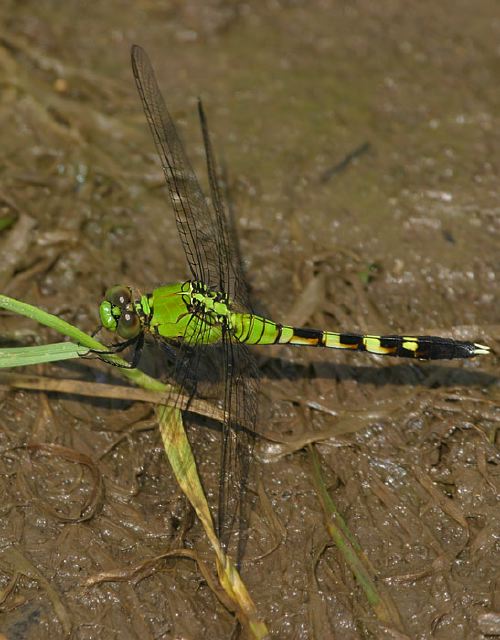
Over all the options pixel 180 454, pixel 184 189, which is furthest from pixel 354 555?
pixel 184 189

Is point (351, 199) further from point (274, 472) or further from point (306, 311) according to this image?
point (274, 472)

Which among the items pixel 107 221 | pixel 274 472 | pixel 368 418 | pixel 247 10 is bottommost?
pixel 274 472

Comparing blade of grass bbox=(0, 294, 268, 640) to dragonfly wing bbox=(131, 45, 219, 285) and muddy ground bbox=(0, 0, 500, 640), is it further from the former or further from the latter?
dragonfly wing bbox=(131, 45, 219, 285)

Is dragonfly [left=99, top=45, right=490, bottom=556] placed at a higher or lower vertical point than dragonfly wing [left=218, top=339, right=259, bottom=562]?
higher

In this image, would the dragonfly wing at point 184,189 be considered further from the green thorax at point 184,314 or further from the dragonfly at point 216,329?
the green thorax at point 184,314

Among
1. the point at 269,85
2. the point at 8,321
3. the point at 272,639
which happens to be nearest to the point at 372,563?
the point at 272,639

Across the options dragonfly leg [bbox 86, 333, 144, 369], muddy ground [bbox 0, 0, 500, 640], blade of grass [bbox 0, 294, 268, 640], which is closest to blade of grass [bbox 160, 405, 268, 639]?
blade of grass [bbox 0, 294, 268, 640]

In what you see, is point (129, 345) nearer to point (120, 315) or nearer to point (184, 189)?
point (120, 315)
